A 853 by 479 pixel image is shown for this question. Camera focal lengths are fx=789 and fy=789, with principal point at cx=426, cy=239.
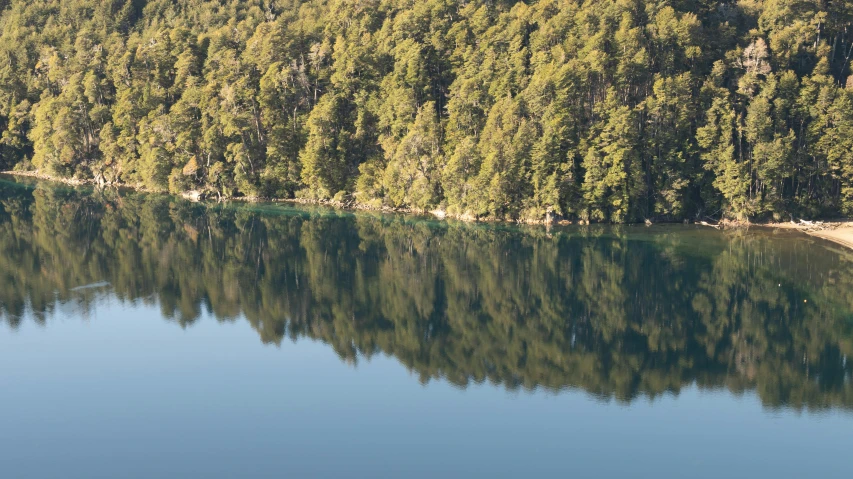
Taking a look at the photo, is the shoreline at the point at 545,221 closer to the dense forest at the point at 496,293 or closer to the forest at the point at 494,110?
the forest at the point at 494,110

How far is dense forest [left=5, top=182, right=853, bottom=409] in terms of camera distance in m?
43.3

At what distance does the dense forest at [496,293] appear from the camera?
43.3 meters

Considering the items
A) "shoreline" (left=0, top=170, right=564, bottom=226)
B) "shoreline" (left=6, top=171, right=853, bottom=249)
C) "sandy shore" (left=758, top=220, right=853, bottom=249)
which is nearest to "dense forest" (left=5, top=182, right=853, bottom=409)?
"sandy shore" (left=758, top=220, right=853, bottom=249)

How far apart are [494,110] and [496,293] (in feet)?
109

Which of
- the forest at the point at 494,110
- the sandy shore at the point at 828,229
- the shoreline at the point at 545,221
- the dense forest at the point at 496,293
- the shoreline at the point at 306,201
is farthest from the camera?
the shoreline at the point at 306,201

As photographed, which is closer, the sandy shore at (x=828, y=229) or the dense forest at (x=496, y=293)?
the dense forest at (x=496, y=293)

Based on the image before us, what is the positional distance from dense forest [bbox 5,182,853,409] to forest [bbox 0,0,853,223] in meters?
6.65

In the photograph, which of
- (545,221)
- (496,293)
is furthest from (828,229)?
(496,293)

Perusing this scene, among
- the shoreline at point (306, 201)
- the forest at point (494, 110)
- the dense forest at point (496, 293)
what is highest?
the forest at point (494, 110)

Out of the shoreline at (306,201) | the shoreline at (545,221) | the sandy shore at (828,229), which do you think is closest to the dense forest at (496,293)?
the sandy shore at (828,229)

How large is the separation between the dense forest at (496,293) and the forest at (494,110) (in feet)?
21.8

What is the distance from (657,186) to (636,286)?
82.5 ft

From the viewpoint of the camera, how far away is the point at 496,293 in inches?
2228

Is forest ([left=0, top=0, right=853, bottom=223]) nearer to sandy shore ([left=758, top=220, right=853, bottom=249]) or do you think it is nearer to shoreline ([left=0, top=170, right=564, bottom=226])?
shoreline ([left=0, top=170, right=564, bottom=226])
